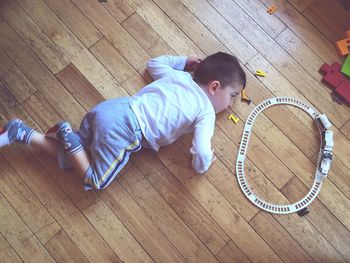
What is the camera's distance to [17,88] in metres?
1.50

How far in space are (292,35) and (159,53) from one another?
0.56 m

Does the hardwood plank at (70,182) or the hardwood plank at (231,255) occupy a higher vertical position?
the hardwood plank at (231,255)

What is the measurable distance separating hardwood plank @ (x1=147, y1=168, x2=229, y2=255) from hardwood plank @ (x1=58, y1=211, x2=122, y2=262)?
27 cm

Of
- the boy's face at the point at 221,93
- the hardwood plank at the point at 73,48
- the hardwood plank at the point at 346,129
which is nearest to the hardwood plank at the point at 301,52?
the hardwood plank at the point at 346,129

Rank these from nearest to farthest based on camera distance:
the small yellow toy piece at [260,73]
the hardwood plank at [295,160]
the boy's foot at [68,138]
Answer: the boy's foot at [68,138] < the hardwood plank at [295,160] < the small yellow toy piece at [260,73]

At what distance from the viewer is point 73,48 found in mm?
1550

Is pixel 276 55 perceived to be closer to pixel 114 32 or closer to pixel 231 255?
pixel 114 32

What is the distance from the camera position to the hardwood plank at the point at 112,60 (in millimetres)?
1533

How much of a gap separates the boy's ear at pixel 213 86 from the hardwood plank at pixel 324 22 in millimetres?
556

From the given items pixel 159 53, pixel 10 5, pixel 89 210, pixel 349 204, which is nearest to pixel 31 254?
pixel 89 210

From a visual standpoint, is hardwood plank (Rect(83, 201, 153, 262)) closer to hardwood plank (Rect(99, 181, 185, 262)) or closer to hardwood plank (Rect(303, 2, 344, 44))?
hardwood plank (Rect(99, 181, 185, 262))

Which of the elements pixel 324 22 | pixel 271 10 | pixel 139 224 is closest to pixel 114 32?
pixel 271 10

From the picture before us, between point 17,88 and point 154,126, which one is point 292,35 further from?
point 17,88

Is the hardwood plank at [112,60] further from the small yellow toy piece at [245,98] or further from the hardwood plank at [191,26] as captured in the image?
the small yellow toy piece at [245,98]
